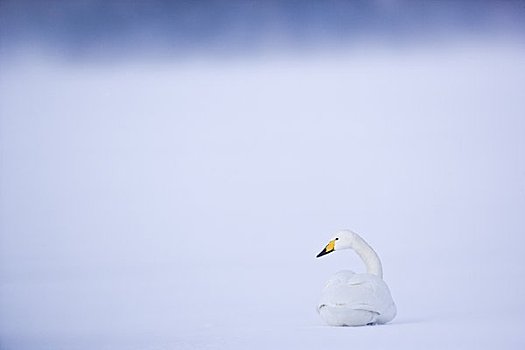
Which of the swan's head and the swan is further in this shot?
the swan's head

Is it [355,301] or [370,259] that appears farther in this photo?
[370,259]

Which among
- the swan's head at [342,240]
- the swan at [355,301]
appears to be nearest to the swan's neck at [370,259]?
the swan's head at [342,240]

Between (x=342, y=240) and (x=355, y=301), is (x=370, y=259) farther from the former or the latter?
(x=355, y=301)

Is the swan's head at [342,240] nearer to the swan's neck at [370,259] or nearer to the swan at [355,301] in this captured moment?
the swan's neck at [370,259]

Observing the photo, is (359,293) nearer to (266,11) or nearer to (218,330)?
(218,330)

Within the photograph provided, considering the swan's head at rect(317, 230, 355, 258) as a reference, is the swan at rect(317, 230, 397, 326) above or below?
below

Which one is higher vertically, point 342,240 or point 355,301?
point 342,240

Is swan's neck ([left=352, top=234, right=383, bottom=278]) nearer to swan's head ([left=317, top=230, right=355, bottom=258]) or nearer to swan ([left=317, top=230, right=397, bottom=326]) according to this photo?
swan's head ([left=317, top=230, right=355, bottom=258])

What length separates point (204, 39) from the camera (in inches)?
237

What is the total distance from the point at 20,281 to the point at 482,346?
7.57 feet

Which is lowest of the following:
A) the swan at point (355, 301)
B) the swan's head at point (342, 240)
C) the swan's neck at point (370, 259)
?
the swan at point (355, 301)

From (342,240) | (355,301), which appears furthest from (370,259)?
(355,301)

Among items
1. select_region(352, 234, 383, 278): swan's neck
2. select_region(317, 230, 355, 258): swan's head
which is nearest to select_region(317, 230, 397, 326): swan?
select_region(352, 234, 383, 278): swan's neck

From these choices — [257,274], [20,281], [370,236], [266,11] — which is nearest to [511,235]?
[370,236]
